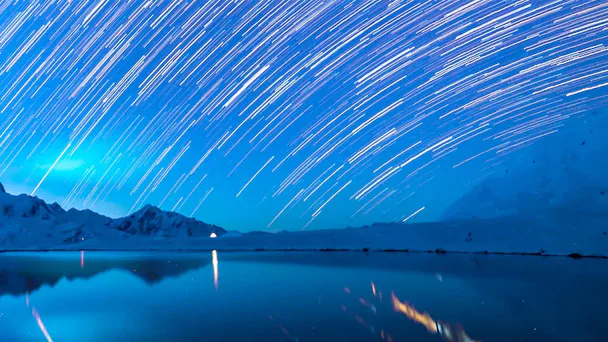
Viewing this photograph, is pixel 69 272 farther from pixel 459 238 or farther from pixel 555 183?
pixel 555 183

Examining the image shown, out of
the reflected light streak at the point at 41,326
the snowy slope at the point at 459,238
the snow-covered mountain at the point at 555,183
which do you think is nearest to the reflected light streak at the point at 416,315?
the reflected light streak at the point at 41,326

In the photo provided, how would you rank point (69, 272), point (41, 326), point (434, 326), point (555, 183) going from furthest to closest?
point (555, 183) → point (69, 272) → point (41, 326) → point (434, 326)

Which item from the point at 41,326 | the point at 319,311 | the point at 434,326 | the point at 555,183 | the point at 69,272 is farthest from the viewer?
the point at 555,183

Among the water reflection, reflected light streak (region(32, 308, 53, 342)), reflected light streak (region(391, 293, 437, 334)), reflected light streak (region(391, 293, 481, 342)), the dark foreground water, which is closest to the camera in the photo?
reflected light streak (region(391, 293, 481, 342))

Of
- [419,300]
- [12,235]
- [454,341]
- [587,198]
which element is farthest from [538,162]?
[12,235]

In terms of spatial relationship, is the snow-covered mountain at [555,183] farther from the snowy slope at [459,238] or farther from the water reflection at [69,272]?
the water reflection at [69,272]

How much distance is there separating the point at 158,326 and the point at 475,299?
7.80 metres

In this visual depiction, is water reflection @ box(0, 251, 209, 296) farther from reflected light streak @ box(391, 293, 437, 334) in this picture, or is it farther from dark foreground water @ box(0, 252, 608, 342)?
reflected light streak @ box(391, 293, 437, 334)

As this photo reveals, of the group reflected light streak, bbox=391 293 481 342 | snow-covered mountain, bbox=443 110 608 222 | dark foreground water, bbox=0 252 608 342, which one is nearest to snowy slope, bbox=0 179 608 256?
snow-covered mountain, bbox=443 110 608 222

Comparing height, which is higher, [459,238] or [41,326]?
[459,238]

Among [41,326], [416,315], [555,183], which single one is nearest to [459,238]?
[555,183]

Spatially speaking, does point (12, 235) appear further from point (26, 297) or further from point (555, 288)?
point (555, 288)

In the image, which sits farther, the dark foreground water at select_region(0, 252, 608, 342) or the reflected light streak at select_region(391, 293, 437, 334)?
the reflected light streak at select_region(391, 293, 437, 334)

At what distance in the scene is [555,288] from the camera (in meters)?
11.8
